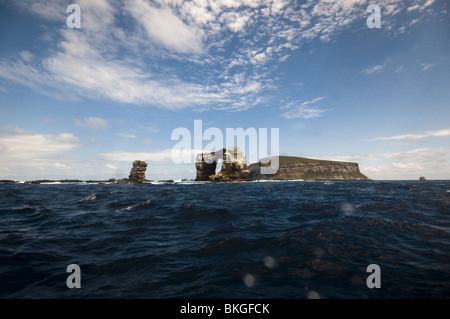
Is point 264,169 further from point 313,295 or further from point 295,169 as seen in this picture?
point 313,295

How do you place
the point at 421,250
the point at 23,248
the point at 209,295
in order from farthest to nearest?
the point at 23,248 → the point at 421,250 → the point at 209,295

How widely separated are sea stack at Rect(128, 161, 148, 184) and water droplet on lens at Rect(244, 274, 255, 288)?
294ft

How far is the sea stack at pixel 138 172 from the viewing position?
85.4 meters

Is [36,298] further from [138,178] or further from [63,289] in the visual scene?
[138,178]

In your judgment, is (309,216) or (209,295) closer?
(209,295)

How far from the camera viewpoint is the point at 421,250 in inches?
229

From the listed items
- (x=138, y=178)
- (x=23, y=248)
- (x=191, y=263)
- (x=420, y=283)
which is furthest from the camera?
(x=138, y=178)

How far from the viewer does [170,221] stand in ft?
32.2

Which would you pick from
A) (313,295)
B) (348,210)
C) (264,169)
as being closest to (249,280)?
(313,295)

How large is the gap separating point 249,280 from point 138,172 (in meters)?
91.3

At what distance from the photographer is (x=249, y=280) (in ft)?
14.2
